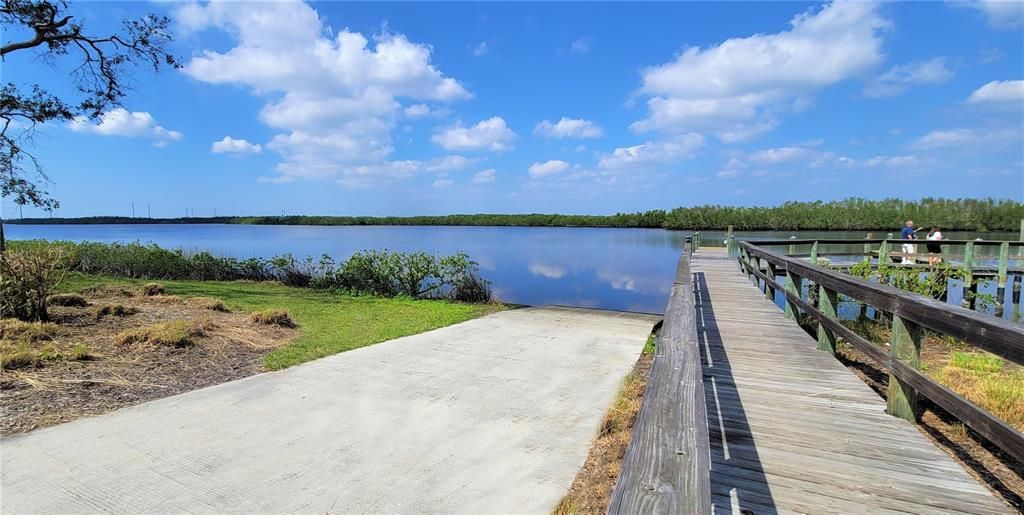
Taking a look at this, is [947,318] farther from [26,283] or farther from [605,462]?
[26,283]

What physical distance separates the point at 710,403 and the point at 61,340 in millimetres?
7313

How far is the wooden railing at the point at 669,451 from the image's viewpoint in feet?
3.77

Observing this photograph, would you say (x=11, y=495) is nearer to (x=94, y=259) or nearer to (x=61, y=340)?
(x=61, y=340)

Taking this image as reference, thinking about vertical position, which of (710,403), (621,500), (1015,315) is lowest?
(1015,315)

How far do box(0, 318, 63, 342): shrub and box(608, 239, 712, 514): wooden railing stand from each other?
277 inches

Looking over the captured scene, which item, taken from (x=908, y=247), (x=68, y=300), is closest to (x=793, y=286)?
(x=68, y=300)

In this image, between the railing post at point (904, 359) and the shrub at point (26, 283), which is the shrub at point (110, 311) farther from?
the railing post at point (904, 359)

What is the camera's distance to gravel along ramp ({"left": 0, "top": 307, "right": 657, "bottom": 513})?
8.68ft

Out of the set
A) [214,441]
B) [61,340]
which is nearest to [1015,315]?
[214,441]

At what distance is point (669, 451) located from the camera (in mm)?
1386

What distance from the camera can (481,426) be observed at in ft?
12.0

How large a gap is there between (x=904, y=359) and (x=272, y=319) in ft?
25.3

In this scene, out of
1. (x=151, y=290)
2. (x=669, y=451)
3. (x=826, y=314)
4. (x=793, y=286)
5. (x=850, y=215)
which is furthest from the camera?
(x=850, y=215)

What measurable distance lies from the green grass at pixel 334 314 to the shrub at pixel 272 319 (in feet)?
0.90
